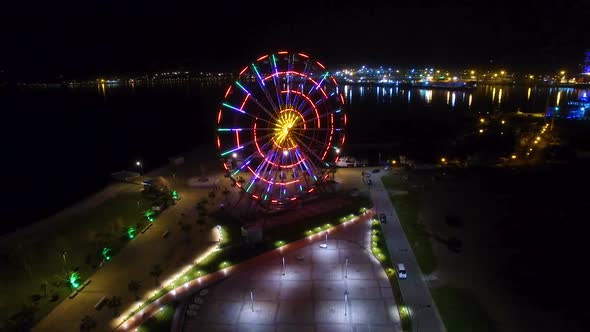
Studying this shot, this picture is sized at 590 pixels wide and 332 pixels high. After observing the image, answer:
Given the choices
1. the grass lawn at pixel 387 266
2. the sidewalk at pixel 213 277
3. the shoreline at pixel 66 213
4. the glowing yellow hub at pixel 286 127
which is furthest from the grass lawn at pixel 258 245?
the shoreline at pixel 66 213

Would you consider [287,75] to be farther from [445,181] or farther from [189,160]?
[189,160]

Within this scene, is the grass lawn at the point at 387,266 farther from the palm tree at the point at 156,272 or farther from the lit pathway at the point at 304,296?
the palm tree at the point at 156,272

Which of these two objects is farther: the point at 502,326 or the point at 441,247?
the point at 441,247

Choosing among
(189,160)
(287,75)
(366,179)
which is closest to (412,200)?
(366,179)

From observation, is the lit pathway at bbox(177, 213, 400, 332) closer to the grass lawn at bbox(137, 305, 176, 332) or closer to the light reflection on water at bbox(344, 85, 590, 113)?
the grass lawn at bbox(137, 305, 176, 332)

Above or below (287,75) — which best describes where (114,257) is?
below

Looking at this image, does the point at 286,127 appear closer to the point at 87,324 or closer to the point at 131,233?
the point at 131,233
